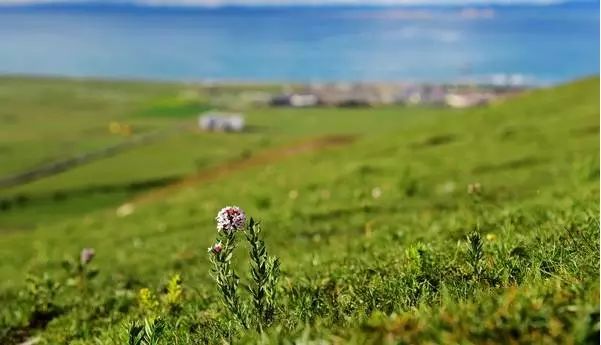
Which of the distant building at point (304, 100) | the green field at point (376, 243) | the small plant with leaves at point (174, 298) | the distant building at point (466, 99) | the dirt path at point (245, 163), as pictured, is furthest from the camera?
the distant building at point (304, 100)

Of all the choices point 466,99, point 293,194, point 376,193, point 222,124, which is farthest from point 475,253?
point 466,99

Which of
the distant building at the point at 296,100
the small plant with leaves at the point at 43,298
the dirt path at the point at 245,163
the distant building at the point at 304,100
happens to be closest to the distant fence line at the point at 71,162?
the dirt path at the point at 245,163

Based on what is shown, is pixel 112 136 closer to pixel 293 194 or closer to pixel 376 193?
pixel 293 194

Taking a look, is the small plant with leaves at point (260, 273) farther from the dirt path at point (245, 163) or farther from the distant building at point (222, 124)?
the distant building at point (222, 124)

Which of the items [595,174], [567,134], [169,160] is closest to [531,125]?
[567,134]

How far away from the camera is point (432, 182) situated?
2284 centimetres

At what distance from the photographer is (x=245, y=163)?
39812 mm

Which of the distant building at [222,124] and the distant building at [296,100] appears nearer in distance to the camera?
the distant building at [222,124]

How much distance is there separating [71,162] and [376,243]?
266 ft

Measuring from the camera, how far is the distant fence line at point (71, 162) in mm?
75875

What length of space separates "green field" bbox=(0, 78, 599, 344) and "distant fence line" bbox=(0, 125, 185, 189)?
16428mm

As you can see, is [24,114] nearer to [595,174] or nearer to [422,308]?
[595,174]

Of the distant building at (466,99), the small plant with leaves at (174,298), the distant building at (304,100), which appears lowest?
the small plant with leaves at (174,298)

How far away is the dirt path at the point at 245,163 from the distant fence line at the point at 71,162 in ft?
126
